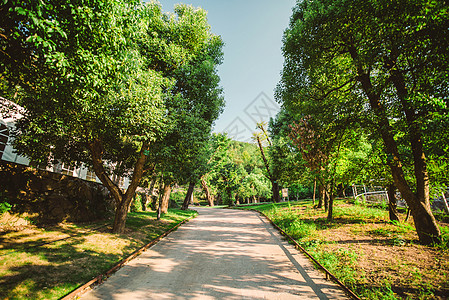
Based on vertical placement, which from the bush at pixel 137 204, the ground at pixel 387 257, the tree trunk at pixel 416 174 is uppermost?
the tree trunk at pixel 416 174

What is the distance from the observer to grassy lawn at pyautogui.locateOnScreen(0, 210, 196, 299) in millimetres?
4145

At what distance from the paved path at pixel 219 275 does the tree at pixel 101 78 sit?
435cm

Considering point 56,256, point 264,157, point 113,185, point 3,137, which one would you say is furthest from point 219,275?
point 264,157

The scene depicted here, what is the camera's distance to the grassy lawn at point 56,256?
4.14 meters

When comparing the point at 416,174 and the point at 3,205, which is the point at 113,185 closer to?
the point at 3,205

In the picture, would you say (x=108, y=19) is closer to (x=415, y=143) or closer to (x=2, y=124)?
(x=415, y=143)

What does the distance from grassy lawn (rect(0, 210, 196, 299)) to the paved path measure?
0.72 metres

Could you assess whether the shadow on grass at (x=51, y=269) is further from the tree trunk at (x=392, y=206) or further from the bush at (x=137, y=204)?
the tree trunk at (x=392, y=206)

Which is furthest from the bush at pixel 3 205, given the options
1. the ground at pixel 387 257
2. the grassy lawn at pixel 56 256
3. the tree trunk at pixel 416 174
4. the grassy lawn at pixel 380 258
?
the tree trunk at pixel 416 174

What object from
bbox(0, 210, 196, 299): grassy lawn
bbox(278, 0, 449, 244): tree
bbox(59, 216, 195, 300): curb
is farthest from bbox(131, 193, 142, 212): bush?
bbox(278, 0, 449, 244): tree

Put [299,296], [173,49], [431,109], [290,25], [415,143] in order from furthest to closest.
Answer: [290,25]
[173,49]
[415,143]
[431,109]
[299,296]

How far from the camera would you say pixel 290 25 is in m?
11.0

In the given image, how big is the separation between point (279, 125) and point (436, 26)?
25225 mm

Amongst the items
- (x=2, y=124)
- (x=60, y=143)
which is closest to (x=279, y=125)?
(x=60, y=143)
